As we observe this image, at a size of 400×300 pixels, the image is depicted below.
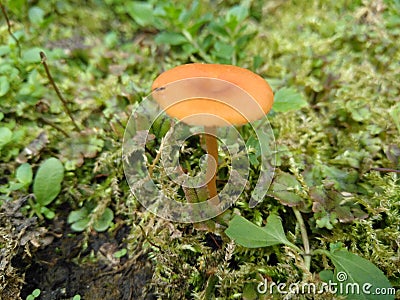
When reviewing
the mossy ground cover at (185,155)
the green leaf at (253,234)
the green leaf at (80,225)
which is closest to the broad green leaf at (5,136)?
the mossy ground cover at (185,155)

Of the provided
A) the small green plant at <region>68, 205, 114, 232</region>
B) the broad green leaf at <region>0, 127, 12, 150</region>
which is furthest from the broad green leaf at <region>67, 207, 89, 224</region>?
the broad green leaf at <region>0, 127, 12, 150</region>

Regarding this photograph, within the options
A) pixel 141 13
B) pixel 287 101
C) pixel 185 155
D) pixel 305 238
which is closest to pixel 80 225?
pixel 185 155

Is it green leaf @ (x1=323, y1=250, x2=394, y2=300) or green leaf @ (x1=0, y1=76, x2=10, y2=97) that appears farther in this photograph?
green leaf @ (x1=0, y1=76, x2=10, y2=97)

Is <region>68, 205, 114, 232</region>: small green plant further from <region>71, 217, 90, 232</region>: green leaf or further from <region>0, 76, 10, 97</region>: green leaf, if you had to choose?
<region>0, 76, 10, 97</region>: green leaf

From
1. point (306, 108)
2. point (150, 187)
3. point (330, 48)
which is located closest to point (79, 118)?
point (150, 187)

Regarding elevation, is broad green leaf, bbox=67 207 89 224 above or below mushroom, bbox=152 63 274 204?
below

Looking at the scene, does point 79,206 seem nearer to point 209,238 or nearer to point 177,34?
point 209,238

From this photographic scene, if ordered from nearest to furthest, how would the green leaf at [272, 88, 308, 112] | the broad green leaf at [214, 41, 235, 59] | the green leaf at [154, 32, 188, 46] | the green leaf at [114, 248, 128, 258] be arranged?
1. the green leaf at [114, 248, 128, 258]
2. the green leaf at [272, 88, 308, 112]
3. the broad green leaf at [214, 41, 235, 59]
4. the green leaf at [154, 32, 188, 46]
